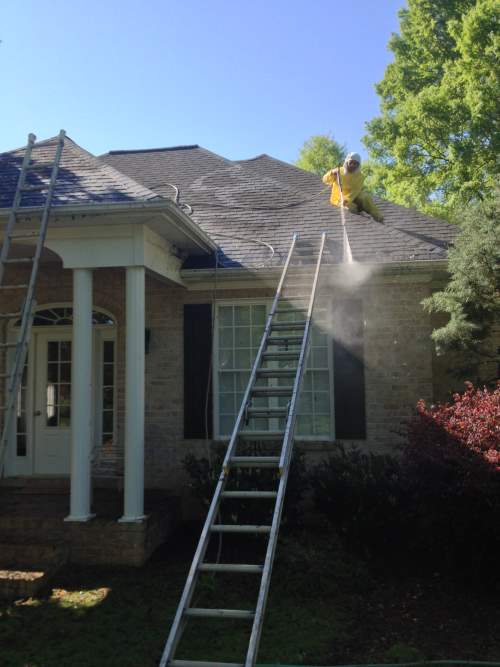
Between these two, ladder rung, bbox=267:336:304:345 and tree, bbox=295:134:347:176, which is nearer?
ladder rung, bbox=267:336:304:345

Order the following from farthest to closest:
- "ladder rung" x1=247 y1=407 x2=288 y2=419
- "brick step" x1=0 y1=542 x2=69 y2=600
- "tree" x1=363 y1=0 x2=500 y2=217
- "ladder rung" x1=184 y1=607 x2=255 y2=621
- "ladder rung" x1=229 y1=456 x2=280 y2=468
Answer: "tree" x1=363 y1=0 x2=500 y2=217
"brick step" x1=0 y1=542 x2=69 y2=600
"ladder rung" x1=247 y1=407 x2=288 y2=419
"ladder rung" x1=229 y1=456 x2=280 y2=468
"ladder rung" x1=184 y1=607 x2=255 y2=621

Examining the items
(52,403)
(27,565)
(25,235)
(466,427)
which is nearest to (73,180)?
(25,235)

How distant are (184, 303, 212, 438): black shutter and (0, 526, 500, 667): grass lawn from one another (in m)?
2.26

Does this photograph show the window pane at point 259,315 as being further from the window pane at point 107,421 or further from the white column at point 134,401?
the window pane at point 107,421

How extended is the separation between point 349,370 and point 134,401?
3092 millimetres

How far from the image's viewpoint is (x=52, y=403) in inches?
373

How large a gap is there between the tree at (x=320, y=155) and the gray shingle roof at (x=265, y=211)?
2224 cm

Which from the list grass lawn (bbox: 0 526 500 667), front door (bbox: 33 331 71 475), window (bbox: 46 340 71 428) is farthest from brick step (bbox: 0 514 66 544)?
window (bbox: 46 340 71 428)

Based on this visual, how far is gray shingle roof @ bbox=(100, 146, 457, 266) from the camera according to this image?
905 cm

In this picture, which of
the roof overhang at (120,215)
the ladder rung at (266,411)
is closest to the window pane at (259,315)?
the roof overhang at (120,215)

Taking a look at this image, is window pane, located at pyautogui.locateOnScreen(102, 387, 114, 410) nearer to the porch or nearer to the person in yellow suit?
the porch

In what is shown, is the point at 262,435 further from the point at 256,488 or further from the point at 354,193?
the point at 354,193

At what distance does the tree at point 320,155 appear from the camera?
3422cm

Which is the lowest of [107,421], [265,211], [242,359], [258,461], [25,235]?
[258,461]
